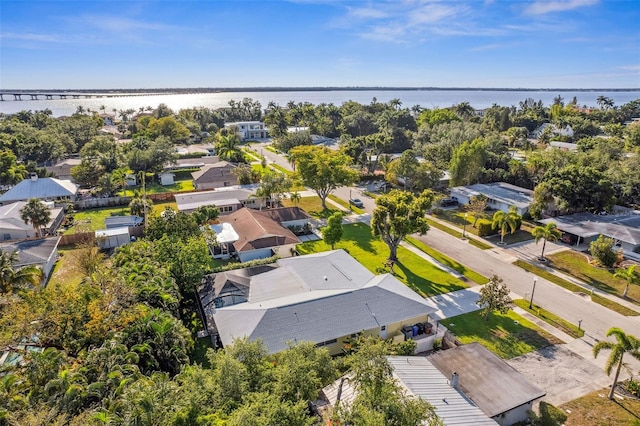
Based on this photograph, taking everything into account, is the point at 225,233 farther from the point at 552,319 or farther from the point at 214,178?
the point at 552,319

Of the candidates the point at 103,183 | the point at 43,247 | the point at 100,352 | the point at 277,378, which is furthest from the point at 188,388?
the point at 103,183

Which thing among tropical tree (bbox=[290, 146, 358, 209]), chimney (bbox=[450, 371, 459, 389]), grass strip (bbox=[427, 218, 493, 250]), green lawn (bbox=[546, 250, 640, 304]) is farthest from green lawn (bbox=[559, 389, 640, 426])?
tropical tree (bbox=[290, 146, 358, 209])

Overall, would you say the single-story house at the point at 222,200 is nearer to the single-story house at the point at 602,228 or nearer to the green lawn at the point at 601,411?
the single-story house at the point at 602,228

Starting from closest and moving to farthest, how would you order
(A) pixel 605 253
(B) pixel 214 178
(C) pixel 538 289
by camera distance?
1. (C) pixel 538 289
2. (A) pixel 605 253
3. (B) pixel 214 178

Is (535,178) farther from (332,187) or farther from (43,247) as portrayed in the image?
(43,247)

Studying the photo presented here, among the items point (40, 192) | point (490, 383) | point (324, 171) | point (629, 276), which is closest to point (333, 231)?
point (324, 171)

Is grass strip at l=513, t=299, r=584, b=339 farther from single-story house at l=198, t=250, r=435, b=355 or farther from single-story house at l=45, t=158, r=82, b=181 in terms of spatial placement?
single-story house at l=45, t=158, r=82, b=181
